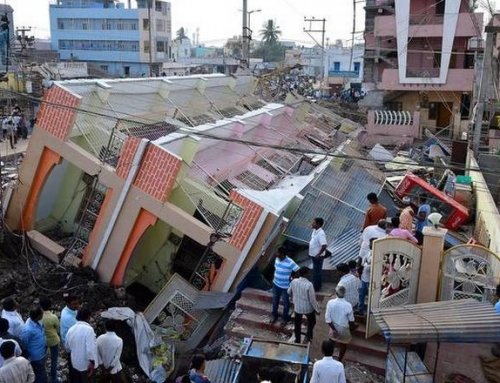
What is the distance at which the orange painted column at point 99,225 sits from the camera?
1091cm

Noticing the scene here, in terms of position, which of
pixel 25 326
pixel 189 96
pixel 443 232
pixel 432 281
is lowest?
pixel 25 326

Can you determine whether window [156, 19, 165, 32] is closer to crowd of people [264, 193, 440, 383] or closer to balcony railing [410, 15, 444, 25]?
balcony railing [410, 15, 444, 25]

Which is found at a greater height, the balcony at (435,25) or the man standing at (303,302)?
the balcony at (435,25)

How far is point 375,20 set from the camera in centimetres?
3091

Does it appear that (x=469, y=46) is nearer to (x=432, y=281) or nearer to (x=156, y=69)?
(x=432, y=281)

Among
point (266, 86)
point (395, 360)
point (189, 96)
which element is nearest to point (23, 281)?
point (395, 360)

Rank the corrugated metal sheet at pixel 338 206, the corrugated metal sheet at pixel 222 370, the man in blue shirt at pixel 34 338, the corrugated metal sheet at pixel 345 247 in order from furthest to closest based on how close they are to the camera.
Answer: the corrugated metal sheet at pixel 338 206
the corrugated metal sheet at pixel 345 247
the corrugated metal sheet at pixel 222 370
the man in blue shirt at pixel 34 338

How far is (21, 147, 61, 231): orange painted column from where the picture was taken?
37.2 feet

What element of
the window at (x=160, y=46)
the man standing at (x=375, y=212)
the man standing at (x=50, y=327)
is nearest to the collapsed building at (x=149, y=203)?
the man standing at (x=375, y=212)

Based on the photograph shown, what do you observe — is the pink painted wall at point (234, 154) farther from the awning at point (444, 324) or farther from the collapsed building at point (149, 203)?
the awning at point (444, 324)

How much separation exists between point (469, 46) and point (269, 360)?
83.1 ft

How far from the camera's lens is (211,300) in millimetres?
9953

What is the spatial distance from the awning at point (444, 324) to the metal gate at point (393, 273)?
3.25 ft

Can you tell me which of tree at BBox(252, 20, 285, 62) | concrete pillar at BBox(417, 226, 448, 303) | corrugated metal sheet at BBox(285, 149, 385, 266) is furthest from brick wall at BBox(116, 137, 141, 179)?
tree at BBox(252, 20, 285, 62)
